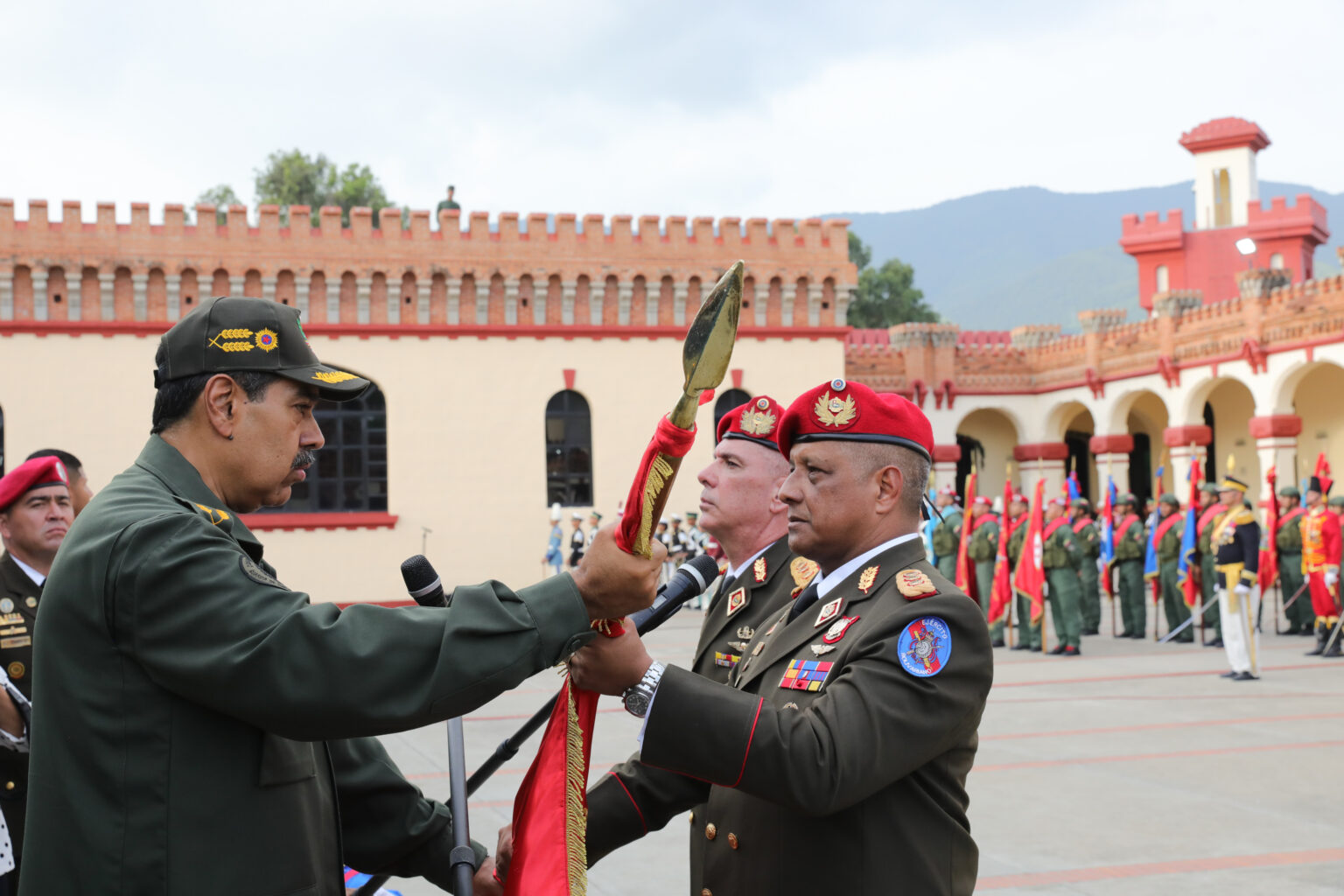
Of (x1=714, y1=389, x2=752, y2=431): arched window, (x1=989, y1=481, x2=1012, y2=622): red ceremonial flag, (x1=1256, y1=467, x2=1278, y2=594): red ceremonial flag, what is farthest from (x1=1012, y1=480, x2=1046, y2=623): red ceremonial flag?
(x1=714, y1=389, x2=752, y2=431): arched window

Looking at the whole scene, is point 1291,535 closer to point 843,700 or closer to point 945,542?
point 945,542

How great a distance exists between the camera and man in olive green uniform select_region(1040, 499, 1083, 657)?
50.1ft

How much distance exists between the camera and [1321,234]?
133 feet

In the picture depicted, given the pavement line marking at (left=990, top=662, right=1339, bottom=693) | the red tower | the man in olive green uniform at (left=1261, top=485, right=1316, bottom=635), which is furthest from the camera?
the red tower

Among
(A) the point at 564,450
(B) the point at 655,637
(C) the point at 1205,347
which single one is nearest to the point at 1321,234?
(C) the point at 1205,347

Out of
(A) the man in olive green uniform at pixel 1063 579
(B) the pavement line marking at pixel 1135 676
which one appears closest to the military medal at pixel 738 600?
(B) the pavement line marking at pixel 1135 676

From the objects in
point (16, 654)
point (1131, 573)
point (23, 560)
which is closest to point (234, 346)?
point (16, 654)

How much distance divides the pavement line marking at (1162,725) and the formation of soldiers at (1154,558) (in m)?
3.69

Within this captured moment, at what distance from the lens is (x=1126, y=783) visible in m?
7.68

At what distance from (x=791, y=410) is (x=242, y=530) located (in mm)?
1267

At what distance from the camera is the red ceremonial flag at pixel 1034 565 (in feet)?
50.6

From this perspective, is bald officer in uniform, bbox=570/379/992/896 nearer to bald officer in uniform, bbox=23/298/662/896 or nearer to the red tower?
bald officer in uniform, bbox=23/298/662/896

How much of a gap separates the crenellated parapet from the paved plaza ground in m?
13.7

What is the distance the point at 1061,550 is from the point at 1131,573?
234 centimetres
